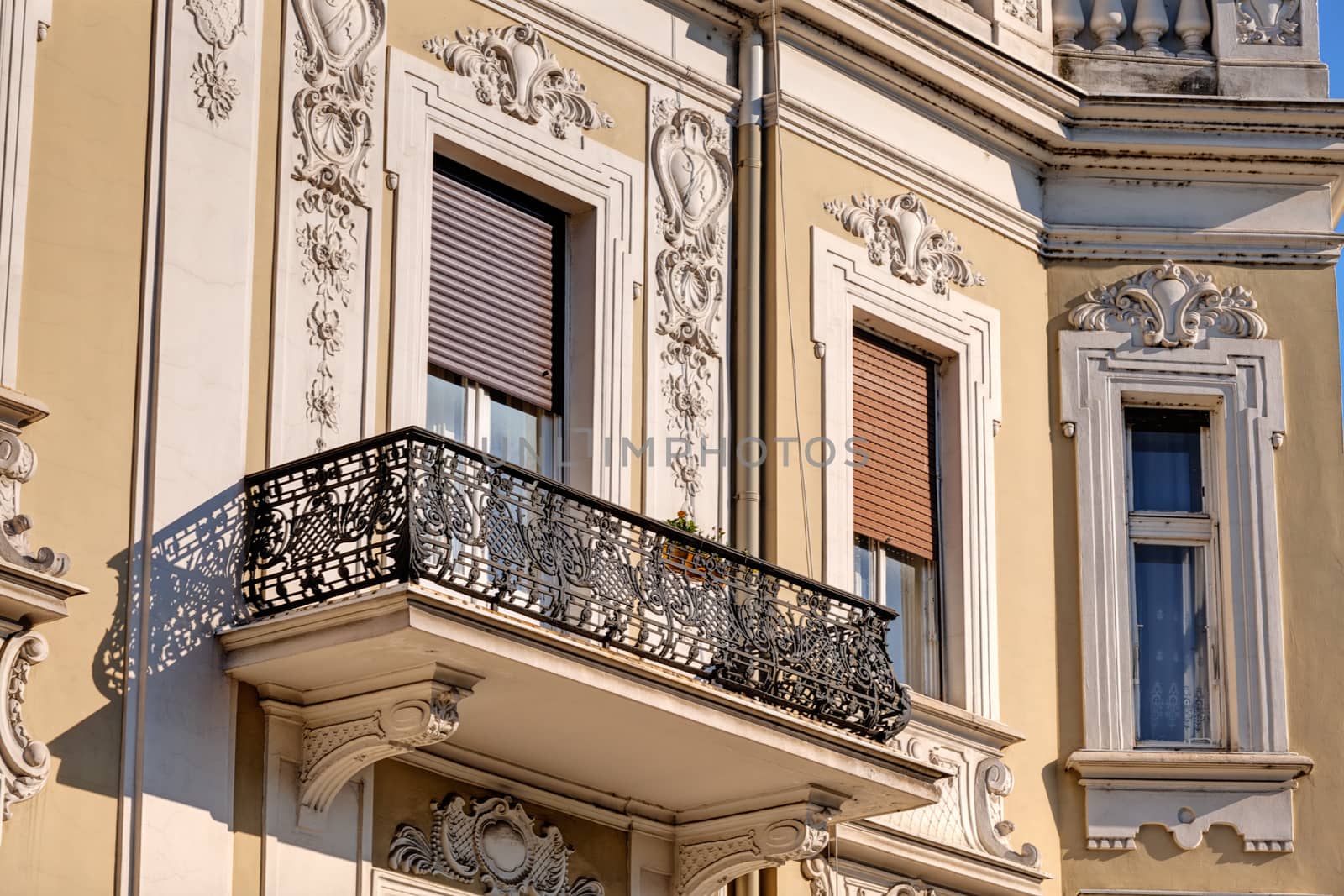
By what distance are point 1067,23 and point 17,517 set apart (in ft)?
29.8

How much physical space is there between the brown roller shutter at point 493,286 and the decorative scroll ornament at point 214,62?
154cm

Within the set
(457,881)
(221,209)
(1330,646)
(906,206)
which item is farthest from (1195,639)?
(221,209)

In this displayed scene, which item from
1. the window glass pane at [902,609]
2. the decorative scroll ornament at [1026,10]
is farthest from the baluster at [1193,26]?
the window glass pane at [902,609]

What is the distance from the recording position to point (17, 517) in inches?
466

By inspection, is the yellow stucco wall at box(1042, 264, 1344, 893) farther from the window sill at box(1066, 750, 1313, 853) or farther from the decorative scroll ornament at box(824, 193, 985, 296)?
the decorative scroll ornament at box(824, 193, 985, 296)

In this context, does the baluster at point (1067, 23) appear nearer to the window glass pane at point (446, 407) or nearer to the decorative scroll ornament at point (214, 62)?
the window glass pane at point (446, 407)

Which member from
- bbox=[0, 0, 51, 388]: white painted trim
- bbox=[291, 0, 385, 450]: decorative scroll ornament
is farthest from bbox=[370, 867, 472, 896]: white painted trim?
bbox=[0, 0, 51, 388]: white painted trim

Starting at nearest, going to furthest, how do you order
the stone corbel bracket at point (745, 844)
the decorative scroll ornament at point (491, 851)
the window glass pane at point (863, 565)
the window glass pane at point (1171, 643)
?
the decorative scroll ornament at point (491, 851) → the stone corbel bracket at point (745, 844) → the window glass pane at point (863, 565) → the window glass pane at point (1171, 643)

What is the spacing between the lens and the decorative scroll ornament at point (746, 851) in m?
14.2

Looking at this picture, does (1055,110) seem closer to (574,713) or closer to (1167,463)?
(1167,463)

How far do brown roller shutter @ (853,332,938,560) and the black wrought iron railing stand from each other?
6.38 ft

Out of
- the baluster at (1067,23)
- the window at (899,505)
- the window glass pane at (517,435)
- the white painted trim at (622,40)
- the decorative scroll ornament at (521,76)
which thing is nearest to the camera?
the window glass pane at (517,435)

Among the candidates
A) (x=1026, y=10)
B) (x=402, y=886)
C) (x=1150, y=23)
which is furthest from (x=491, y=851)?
(x=1150, y=23)

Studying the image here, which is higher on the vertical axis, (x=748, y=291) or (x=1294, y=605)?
(x=748, y=291)
